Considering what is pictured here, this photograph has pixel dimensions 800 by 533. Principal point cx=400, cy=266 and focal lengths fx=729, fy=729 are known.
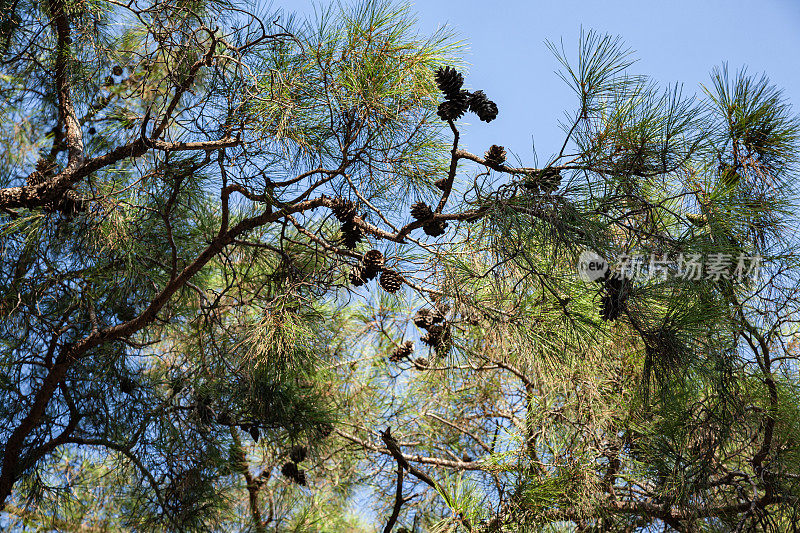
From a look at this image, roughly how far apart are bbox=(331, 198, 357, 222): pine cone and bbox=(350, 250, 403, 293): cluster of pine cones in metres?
0.08

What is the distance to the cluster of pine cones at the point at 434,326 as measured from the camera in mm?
1393

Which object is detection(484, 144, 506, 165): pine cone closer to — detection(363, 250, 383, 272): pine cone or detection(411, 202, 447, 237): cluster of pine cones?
detection(411, 202, 447, 237): cluster of pine cones

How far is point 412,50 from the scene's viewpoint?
1.49 meters

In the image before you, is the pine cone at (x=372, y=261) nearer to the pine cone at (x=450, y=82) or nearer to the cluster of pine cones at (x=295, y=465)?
the pine cone at (x=450, y=82)

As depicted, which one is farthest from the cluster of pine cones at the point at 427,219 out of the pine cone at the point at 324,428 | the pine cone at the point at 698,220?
the pine cone at the point at 324,428

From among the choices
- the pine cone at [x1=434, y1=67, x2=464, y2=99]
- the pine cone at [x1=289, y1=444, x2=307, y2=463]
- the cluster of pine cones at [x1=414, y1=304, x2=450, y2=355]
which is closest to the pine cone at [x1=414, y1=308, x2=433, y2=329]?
the cluster of pine cones at [x1=414, y1=304, x2=450, y2=355]

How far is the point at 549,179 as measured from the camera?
1.13 meters

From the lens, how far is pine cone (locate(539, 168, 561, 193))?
1122 mm

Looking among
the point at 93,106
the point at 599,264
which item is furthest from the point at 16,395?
the point at 599,264

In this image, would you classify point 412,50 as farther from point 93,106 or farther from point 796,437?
point 796,437

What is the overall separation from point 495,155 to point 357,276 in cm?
34

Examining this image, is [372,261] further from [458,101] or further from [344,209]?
[458,101]

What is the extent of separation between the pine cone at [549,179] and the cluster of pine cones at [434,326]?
355 millimetres

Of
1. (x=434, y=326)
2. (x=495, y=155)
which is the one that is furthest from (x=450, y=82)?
(x=434, y=326)
